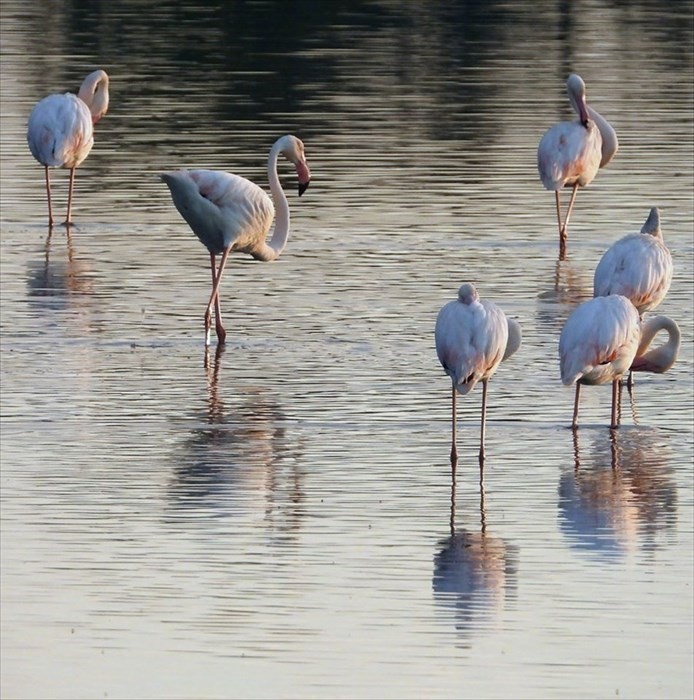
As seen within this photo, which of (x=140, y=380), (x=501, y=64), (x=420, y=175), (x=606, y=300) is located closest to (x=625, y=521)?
(x=606, y=300)

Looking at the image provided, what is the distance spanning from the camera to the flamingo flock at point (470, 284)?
425 inches

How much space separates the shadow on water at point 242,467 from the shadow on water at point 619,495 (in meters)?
1.29

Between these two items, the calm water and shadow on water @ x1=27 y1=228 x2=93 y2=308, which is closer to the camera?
the calm water

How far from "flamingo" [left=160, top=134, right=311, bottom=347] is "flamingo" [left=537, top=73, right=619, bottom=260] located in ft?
13.5

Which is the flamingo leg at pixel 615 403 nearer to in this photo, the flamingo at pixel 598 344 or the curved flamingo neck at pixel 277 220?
the flamingo at pixel 598 344

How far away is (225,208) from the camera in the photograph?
569 inches

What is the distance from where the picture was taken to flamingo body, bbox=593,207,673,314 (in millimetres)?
13242

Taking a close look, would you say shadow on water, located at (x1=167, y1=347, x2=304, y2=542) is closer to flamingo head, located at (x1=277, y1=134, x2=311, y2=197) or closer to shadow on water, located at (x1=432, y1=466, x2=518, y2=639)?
shadow on water, located at (x1=432, y1=466, x2=518, y2=639)

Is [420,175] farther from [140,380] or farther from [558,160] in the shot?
[140,380]

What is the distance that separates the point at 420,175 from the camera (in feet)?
70.7

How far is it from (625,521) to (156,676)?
9.47ft

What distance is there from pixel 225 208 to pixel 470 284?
13.5 feet

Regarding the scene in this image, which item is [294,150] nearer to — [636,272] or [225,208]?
[225,208]

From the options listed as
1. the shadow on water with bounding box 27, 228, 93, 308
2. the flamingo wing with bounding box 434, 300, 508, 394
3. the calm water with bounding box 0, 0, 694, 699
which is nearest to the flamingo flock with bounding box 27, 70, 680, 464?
the flamingo wing with bounding box 434, 300, 508, 394
